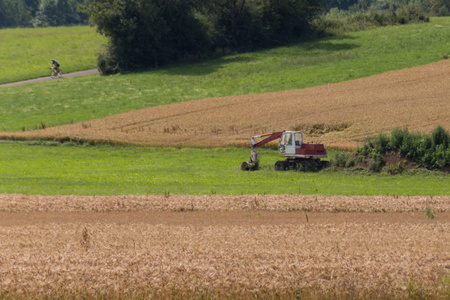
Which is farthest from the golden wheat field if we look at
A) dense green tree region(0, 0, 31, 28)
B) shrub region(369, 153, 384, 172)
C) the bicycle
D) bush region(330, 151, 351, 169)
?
dense green tree region(0, 0, 31, 28)

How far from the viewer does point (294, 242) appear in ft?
61.0

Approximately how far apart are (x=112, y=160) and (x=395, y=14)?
6800cm

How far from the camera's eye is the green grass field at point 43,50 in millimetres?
86562

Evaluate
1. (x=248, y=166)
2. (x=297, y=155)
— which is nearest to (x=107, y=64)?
(x=248, y=166)

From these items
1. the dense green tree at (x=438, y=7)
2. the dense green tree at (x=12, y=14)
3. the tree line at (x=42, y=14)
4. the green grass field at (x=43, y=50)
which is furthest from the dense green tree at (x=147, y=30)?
the dense green tree at (x=12, y=14)

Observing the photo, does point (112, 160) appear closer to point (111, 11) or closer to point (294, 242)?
point (294, 242)

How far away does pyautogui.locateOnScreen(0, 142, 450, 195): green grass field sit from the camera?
103ft

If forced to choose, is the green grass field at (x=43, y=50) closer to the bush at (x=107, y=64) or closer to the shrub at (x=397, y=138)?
the bush at (x=107, y=64)

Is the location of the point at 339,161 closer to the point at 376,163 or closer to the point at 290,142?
the point at 376,163

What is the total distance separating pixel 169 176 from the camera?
3609cm

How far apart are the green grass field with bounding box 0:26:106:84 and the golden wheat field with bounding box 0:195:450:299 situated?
60101mm

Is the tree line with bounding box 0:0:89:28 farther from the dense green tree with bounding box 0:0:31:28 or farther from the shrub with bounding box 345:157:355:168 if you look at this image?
the shrub with bounding box 345:157:355:168

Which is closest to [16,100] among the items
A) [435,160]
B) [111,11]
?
[111,11]

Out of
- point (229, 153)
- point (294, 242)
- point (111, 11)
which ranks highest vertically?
point (111, 11)
